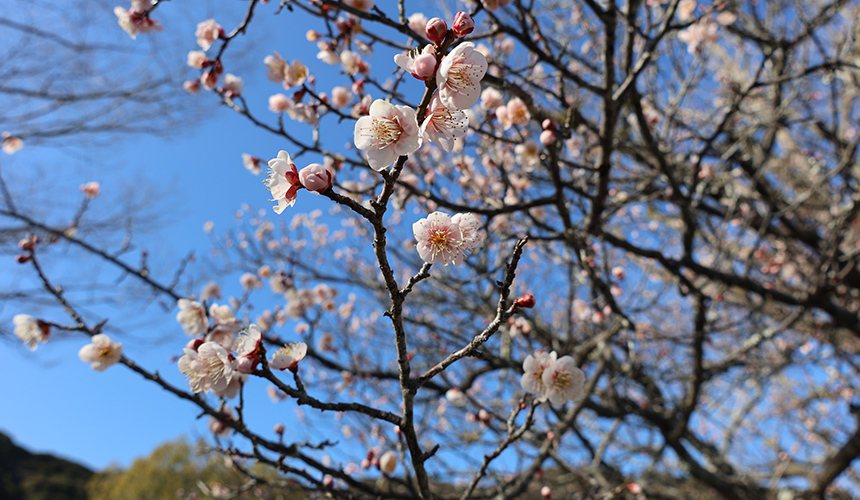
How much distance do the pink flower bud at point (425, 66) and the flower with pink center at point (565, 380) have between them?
3.85 ft

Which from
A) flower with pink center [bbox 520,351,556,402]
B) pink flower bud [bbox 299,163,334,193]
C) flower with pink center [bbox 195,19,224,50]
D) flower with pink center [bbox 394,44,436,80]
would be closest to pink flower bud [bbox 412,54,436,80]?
flower with pink center [bbox 394,44,436,80]

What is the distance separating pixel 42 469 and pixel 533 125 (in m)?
26.5

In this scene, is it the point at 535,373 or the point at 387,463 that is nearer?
the point at 535,373

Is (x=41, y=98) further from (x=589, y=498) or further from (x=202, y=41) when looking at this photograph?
(x=589, y=498)

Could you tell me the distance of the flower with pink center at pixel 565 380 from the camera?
165cm

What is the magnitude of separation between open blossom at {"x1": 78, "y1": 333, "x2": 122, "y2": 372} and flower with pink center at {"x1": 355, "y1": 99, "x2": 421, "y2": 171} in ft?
4.91

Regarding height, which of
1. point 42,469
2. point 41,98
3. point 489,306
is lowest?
point 42,469

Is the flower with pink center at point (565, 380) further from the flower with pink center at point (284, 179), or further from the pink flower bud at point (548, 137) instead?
the flower with pink center at point (284, 179)

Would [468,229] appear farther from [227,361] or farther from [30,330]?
[30,330]

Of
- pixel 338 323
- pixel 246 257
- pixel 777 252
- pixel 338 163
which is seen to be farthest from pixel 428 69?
pixel 777 252

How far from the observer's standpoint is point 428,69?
2.93 ft

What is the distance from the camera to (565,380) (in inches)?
66.3

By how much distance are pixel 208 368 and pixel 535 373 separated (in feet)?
3.78

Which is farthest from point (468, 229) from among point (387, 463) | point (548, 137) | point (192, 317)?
point (192, 317)
